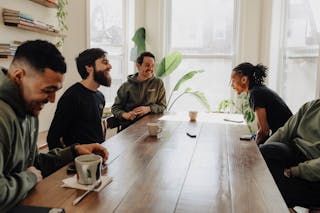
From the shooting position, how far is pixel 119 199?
3.37 feet

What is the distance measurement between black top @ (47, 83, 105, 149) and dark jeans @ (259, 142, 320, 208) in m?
1.20

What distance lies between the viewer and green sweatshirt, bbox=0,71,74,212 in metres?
A: 0.95

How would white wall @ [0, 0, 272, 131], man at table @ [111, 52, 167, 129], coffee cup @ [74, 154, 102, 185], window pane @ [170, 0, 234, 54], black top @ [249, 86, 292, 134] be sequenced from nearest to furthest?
coffee cup @ [74, 154, 102, 185] → black top @ [249, 86, 292, 134] → man at table @ [111, 52, 167, 129] → white wall @ [0, 0, 272, 131] → window pane @ [170, 0, 234, 54]

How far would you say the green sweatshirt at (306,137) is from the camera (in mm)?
1766

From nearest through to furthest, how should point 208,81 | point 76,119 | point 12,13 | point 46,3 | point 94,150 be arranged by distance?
point 94,150 → point 76,119 → point 12,13 → point 46,3 → point 208,81

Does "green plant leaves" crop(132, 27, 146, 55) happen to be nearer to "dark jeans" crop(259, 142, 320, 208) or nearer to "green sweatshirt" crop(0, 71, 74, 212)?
"dark jeans" crop(259, 142, 320, 208)

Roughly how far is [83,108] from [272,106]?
4.98 feet

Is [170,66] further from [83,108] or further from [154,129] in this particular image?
[154,129]

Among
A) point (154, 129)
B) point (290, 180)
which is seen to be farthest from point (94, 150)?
point (290, 180)

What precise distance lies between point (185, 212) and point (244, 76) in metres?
2.09

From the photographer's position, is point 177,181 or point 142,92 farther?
point 142,92

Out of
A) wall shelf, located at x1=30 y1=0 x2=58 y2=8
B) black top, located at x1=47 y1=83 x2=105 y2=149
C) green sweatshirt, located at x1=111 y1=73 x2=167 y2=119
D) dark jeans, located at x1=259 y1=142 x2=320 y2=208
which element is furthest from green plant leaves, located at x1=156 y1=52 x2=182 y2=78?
dark jeans, located at x1=259 y1=142 x2=320 y2=208

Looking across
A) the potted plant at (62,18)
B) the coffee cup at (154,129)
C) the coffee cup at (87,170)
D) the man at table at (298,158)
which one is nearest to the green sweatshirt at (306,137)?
the man at table at (298,158)

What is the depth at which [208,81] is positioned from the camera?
4.60 m
